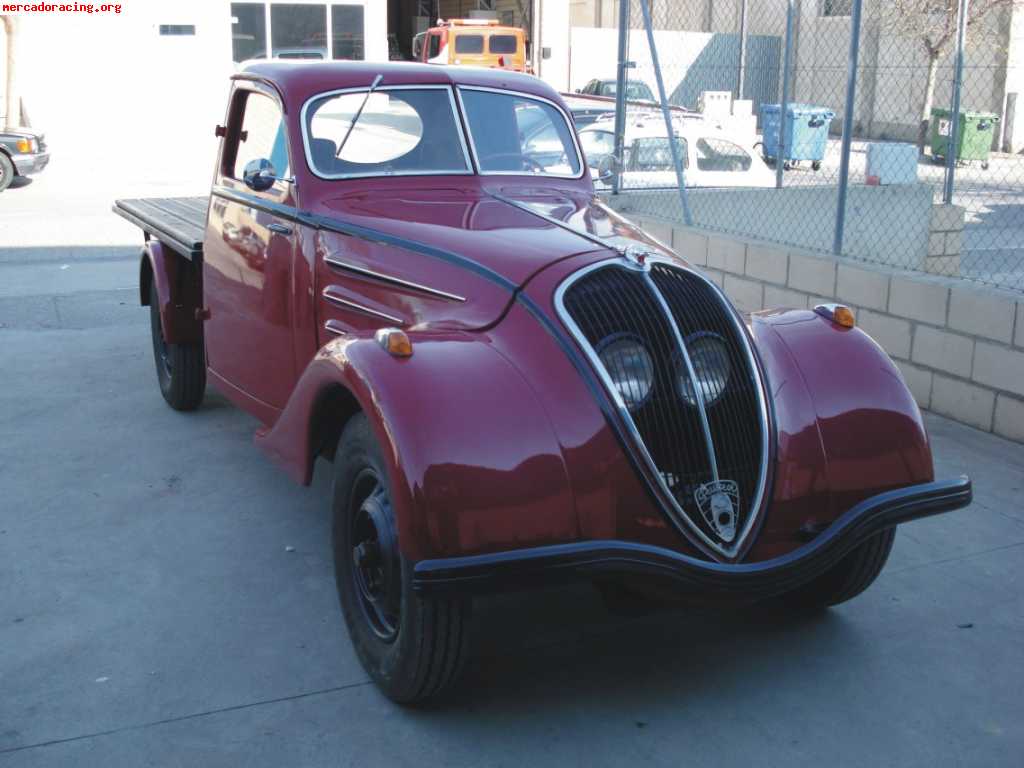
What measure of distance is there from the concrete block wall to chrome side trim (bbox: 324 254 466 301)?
2357 mm

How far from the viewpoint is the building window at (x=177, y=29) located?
25.0m

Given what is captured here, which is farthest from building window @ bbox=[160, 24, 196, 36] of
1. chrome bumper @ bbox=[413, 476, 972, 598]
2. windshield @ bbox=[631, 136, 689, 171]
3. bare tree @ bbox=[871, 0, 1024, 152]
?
chrome bumper @ bbox=[413, 476, 972, 598]

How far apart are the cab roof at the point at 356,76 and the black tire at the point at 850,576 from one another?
8.12 ft

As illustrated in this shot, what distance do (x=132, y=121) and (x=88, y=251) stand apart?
14.5m

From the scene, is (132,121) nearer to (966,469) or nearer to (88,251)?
(88,251)

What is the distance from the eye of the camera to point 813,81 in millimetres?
8352

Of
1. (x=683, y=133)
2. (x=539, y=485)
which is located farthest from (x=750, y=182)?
(x=539, y=485)

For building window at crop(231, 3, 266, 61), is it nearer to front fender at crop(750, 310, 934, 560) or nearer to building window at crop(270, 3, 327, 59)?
building window at crop(270, 3, 327, 59)

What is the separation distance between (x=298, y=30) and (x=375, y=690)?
25452 millimetres

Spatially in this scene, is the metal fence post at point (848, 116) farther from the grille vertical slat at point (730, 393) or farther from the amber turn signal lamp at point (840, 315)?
the grille vertical slat at point (730, 393)

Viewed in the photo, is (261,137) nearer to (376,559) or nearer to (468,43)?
(376,559)

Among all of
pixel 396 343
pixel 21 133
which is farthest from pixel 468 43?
pixel 396 343

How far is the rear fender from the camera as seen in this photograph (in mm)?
6105

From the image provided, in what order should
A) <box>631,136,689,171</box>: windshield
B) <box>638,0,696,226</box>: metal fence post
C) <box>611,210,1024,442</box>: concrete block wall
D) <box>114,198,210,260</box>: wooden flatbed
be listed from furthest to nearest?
1. <box>631,136,689,171</box>: windshield
2. <box>638,0,696,226</box>: metal fence post
3. <box>114,198,210,260</box>: wooden flatbed
4. <box>611,210,1024,442</box>: concrete block wall
